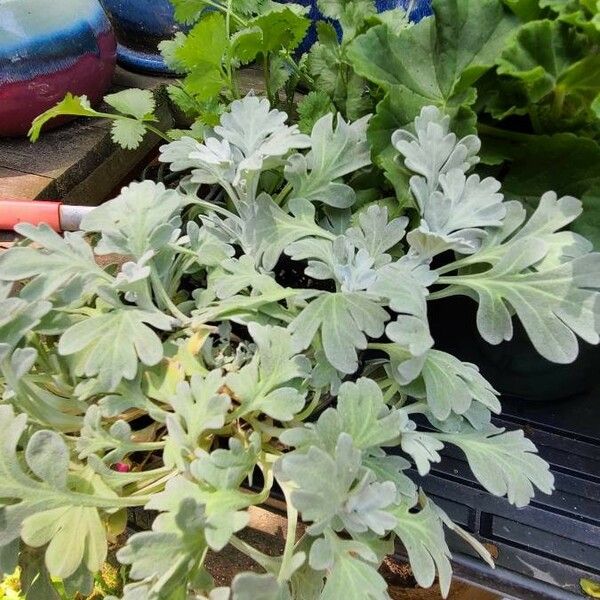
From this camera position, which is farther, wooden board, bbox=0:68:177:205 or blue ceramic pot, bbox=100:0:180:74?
blue ceramic pot, bbox=100:0:180:74

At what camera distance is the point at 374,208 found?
0.52 metres

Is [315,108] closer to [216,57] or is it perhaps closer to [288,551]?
[216,57]

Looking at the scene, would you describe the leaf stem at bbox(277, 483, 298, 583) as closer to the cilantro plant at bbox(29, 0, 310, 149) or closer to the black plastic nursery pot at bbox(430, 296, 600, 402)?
the black plastic nursery pot at bbox(430, 296, 600, 402)

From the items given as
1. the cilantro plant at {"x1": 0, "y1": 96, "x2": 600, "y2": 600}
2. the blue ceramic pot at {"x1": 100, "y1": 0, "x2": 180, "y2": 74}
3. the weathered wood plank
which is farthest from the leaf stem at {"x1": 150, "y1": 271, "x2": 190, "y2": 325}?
the blue ceramic pot at {"x1": 100, "y1": 0, "x2": 180, "y2": 74}

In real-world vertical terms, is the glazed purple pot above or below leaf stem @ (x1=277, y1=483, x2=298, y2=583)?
above

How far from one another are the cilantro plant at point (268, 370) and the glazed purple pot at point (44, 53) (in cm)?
48

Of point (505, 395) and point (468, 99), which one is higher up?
point (468, 99)

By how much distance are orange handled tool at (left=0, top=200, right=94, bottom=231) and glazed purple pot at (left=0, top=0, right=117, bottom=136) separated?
0.27m

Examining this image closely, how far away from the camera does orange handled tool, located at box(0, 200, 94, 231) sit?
729 millimetres

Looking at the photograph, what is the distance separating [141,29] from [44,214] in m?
0.61

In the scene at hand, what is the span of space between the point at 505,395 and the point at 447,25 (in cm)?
39

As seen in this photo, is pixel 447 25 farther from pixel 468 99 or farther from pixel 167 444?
pixel 167 444

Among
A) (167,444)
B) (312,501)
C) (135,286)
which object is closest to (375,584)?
(312,501)

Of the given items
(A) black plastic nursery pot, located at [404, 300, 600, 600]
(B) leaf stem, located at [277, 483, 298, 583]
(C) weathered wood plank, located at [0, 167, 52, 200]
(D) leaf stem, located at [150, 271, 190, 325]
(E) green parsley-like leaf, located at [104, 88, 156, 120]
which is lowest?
(A) black plastic nursery pot, located at [404, 300, 600, 600]
